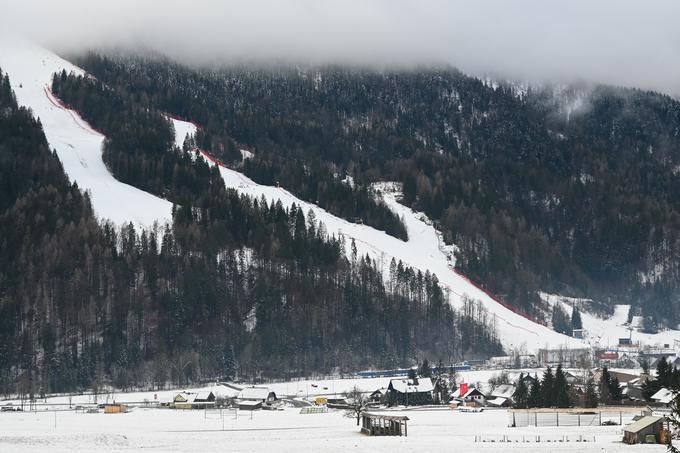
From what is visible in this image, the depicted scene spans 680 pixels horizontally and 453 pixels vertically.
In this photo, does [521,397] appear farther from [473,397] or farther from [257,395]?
[257,395]

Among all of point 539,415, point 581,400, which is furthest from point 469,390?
point 539,415

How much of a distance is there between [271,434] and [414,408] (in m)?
41.5

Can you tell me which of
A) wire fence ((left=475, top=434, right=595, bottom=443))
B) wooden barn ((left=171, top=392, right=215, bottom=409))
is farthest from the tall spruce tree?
wooden barn ((left=171, top=392, right=215, bottom=409))

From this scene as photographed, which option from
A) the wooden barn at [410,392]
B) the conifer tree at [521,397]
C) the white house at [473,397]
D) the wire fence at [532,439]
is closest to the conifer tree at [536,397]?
the conifer tree at [521,397]

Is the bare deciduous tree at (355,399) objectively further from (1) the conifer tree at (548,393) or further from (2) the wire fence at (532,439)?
(2) the wire fence at (532,439)

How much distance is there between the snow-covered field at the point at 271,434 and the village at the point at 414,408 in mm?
217

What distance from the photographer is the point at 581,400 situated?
5295 inches

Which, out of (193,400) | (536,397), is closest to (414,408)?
(536,397)

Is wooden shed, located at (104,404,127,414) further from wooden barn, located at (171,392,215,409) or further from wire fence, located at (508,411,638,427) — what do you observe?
wire fence, located at (508,411,638,427)

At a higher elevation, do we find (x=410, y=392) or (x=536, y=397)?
(x=410, y=392)

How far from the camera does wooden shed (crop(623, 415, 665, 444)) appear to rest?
96500mm

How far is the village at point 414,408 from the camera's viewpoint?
10631 cm

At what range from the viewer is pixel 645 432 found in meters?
96.9

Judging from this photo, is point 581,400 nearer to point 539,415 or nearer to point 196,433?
point 539,415
